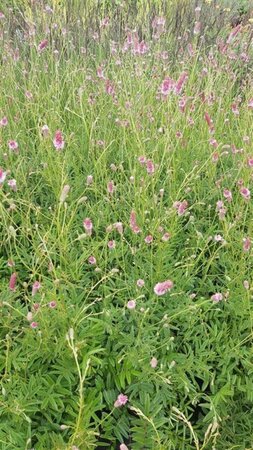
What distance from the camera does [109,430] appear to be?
1.45m

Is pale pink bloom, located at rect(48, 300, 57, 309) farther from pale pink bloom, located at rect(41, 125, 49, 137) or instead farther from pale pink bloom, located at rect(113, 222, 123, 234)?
pale pink bloom, located at rect(41, 125, 49, 137)

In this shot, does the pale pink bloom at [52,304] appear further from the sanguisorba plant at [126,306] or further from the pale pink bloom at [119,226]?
the pale pink bloom at [119,226]

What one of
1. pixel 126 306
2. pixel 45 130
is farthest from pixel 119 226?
pixel 45 130

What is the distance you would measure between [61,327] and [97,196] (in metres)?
0.68

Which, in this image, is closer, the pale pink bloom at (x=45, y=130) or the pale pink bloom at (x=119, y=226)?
the pale pink bloom at (x=119, y=226)

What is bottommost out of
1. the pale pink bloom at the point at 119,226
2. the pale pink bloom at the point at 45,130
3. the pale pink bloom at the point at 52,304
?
the pale pink bloom at the point at 52,304

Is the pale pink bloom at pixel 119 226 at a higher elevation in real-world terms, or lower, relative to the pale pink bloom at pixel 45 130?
lower

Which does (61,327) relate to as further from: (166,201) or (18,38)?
(18,38)

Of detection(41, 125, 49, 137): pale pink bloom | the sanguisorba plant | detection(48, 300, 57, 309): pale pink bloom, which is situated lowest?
the sanguisorba plant

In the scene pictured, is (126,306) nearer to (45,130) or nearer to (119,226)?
(119,226)

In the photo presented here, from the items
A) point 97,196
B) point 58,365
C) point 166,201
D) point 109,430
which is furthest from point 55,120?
point 109,430

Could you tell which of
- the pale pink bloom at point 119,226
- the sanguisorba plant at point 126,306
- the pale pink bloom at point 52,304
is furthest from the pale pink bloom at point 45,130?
the pale pink bloom at point 52,304

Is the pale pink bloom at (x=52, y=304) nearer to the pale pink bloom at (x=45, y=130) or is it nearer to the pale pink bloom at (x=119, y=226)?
the pale pink bloom at (x=119, y=226)

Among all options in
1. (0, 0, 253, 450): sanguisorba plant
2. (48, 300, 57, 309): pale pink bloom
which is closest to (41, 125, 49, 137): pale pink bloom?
(0, 0, 253, 450): sanguisorba plant
